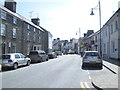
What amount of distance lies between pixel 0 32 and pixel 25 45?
1231 centimetres

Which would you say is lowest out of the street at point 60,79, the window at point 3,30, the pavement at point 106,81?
the street at point 60,79

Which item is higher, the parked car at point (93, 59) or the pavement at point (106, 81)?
the parked car at point (93, 59)

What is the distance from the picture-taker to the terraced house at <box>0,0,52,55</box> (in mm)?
33969

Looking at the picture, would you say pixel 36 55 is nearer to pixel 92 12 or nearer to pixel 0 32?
pixel 0 32

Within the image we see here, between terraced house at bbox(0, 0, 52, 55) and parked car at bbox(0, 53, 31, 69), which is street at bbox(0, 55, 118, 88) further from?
terraced house at bbox(0, 0, 52, 55)

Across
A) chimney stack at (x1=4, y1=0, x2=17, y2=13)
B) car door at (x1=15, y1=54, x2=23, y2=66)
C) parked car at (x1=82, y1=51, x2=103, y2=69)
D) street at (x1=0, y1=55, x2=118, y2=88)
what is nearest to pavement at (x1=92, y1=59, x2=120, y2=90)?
street at (x1=0, y1=55, x2=118, y2=88)

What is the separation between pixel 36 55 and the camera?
34.7 meters

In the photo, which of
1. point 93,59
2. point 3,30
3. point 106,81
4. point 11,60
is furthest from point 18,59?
point 106,81

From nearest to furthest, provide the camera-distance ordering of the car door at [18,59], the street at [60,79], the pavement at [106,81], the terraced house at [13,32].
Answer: the pavement at [106,81] < the street at [60,79] < the car door at [18,59] < the terraced house at [13,32]

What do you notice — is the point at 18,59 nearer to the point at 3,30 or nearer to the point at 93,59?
the point at 93,59

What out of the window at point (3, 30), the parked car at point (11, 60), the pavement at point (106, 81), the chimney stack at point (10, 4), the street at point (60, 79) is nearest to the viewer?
the pavement at point (106, 81)

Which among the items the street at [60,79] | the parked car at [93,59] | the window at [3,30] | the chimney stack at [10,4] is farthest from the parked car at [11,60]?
the chimney stack at [10,4]

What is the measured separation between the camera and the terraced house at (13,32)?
111ft

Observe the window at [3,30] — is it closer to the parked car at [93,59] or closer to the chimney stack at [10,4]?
the chimney stack at [10,4]
